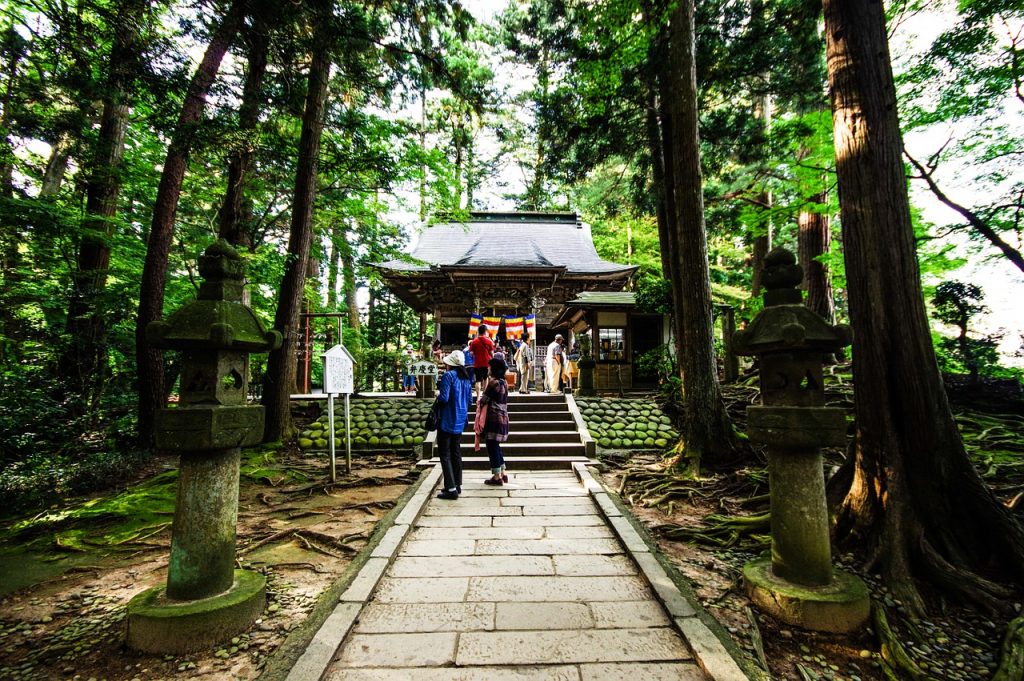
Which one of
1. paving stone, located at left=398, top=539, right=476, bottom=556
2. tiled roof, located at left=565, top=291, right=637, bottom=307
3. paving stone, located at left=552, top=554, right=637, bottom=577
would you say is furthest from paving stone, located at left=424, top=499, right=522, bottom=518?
tiled roof, located at left=565, top=291, right=637, bottom=307

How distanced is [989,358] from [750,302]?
3865 millimetres

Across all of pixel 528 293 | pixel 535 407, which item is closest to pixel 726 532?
pixel 535 407

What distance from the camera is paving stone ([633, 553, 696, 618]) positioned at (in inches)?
105

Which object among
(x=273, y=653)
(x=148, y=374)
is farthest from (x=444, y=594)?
(x=148, y=374)

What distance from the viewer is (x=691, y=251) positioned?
6.65 metres

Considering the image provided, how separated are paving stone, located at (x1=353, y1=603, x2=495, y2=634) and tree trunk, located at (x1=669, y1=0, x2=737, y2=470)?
4.59 m

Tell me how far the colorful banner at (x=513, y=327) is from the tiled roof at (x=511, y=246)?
5.73 feet

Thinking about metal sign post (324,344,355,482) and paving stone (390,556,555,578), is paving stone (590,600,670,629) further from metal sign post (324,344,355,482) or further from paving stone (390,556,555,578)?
metal sign post (324,344,355,482)

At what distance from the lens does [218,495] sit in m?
2.72

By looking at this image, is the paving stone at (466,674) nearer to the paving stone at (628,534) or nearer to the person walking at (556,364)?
the paving stone at (628,534)

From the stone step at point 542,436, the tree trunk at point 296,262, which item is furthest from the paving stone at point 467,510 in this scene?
the tree trunk at point 296,262

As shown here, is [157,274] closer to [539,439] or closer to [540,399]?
[539,439]

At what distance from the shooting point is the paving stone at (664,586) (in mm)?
2672

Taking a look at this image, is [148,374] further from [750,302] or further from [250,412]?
[750,302]
